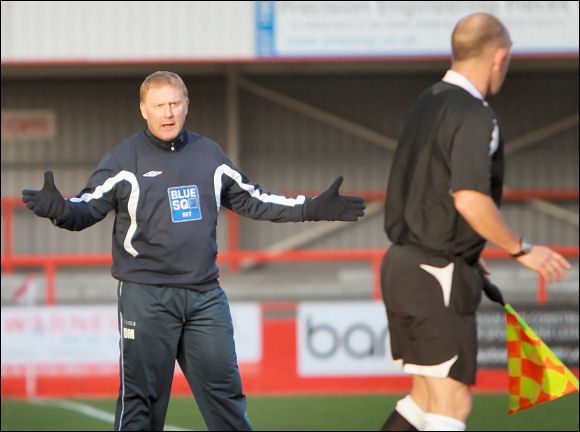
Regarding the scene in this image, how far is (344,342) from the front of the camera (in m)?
8.52

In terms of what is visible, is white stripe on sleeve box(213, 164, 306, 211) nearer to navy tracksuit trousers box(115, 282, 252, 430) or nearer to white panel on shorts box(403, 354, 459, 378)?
navy tracksuit trousers box(115, 282, 252, 430)

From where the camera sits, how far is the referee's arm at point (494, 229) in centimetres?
337

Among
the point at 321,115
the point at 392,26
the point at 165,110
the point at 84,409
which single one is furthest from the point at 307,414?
the point at 321,115

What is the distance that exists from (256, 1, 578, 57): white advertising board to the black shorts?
27.2 feet

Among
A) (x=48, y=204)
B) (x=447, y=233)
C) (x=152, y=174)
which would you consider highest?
(x=152, y=174)

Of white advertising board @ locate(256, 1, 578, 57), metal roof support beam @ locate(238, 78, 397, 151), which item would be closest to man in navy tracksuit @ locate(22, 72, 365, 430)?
white advertising board @ locate(256, 1, 578, 57)

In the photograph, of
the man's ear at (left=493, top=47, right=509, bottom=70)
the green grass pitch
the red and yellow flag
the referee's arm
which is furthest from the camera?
the green grass pitch

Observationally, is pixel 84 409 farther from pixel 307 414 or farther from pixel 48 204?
pixel 48 204

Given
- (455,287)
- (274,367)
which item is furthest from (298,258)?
(455,287)

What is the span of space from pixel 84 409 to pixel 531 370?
4757 mm

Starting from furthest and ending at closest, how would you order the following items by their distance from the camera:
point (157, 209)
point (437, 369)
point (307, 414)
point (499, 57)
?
point (307, 414), point (157, 209), point (499, 57), point (437, 369)

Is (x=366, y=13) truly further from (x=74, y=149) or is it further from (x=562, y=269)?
(x=562, y=269)

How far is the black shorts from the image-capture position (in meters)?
3.51

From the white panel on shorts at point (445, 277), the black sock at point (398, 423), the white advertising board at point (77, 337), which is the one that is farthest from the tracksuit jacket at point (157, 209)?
the white advertising board at point (77, 337)
